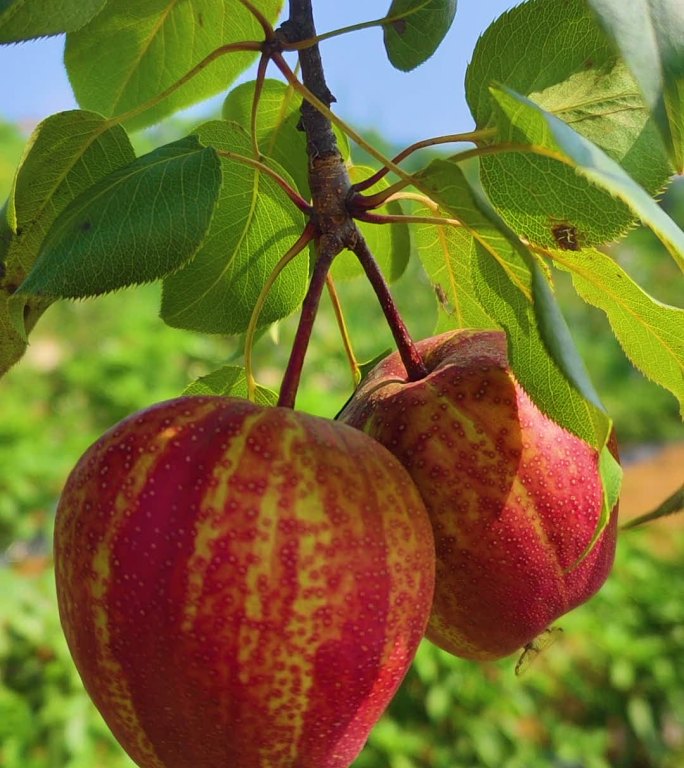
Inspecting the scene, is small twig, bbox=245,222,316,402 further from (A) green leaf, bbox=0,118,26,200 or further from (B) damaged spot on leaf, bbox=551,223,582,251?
(A) green leaf, bbox=0,118,26,200

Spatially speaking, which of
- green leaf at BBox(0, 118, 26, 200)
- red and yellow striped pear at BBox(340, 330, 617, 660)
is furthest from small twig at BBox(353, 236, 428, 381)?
green leaf at BBox(0, 118, 26, 200)

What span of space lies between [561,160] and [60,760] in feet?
6.87

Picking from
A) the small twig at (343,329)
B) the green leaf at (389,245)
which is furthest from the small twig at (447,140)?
the green leaf at (389,245)

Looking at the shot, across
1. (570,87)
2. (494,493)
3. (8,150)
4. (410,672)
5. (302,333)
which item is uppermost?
(570,87)

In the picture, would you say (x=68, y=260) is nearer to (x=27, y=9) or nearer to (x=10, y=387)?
(x=27, y=9)

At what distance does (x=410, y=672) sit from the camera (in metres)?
2.72

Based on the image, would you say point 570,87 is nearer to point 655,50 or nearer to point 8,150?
point 655,50

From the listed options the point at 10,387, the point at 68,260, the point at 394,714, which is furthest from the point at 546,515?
the point at 10,387

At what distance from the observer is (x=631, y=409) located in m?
6.70

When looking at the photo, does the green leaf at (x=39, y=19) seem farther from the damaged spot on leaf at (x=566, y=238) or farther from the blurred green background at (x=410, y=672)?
the blurred green background at (x=410, y=672)

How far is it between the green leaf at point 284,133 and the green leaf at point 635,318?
256 millimetres

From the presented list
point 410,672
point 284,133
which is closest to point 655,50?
point 284,133

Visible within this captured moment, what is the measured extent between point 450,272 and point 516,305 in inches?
8.5

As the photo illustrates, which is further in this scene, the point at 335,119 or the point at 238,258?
the point at 238,258
